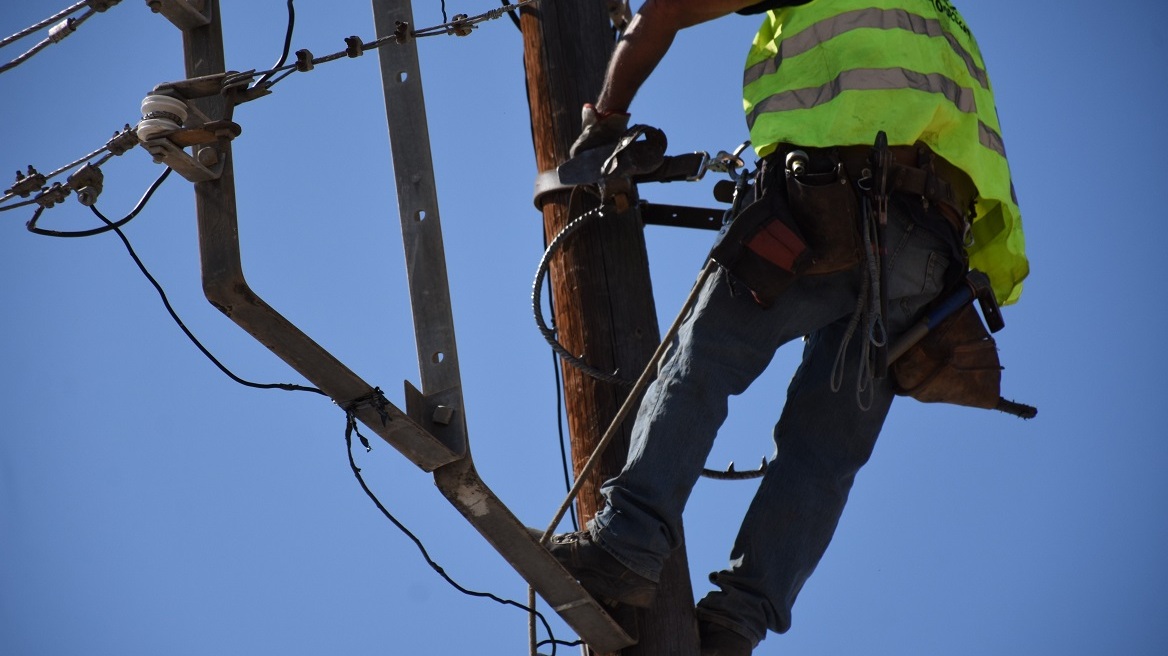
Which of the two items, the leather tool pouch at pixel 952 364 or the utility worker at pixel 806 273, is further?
the leather tool pouch at pixel 952 364

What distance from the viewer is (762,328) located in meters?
3.95

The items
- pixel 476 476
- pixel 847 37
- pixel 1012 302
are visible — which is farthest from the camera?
pixel 1012 302

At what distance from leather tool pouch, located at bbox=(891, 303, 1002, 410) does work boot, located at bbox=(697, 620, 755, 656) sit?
2.63ft

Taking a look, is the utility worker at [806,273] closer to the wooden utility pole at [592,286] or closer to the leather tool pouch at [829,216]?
the leather tool pouch at [829,216]

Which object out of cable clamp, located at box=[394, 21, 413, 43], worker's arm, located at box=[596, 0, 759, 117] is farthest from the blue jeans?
cable clamp, located at box=[394, 21, 413, 43]

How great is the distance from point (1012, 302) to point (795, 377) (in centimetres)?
74

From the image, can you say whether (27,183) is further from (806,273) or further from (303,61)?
(806,273)

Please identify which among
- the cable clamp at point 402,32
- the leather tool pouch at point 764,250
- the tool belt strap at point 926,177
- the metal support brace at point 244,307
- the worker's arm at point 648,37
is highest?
the worker's arm at point 648,37

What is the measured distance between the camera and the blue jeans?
151 inches

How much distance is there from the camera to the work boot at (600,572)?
151 inches

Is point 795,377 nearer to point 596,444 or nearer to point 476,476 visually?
point 596,444

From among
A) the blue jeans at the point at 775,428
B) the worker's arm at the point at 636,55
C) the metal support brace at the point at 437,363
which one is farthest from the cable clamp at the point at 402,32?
the blue jeans at the point at 775,428

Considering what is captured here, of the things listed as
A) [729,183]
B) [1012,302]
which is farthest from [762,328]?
[1012,302]

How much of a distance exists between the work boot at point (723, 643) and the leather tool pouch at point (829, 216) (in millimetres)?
939
